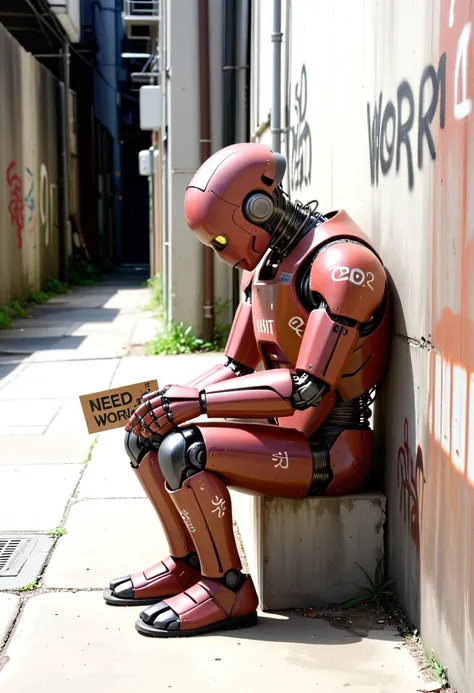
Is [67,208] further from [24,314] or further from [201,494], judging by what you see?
[201,494]

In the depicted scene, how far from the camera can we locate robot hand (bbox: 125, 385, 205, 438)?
3.12 metres

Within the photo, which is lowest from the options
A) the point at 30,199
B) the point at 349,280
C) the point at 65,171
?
the point at 349,280

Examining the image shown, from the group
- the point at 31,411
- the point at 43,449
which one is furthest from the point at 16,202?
the point at 43,449

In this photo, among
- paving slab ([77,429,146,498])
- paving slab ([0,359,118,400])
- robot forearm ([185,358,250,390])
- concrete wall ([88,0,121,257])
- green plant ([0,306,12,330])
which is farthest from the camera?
concrete wall ([88,0,121,257])

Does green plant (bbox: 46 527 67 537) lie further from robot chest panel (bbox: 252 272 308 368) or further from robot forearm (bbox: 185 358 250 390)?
robot chest panel (bbox: 252 272 308 368)

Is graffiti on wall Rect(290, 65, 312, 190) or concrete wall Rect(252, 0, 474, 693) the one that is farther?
graffiti on wall Rect(290, 65, 312, 190)

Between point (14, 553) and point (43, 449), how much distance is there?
6.41 ft

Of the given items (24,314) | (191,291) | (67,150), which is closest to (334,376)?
(191,291)

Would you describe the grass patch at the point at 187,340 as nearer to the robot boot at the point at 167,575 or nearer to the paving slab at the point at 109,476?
the paving slab at the point at 109,476

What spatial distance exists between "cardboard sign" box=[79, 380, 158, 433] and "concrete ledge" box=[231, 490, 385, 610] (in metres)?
0.63

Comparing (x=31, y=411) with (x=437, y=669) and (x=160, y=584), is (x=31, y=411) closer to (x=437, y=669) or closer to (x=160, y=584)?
(x=160, y=584)

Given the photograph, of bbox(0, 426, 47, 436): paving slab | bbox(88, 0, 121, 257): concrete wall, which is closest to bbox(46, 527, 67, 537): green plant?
bbox(0, 426, 47, 436): paving slab

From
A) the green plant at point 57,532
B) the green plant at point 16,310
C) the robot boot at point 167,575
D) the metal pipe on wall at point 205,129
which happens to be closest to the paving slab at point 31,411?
the green plant at point 57,532

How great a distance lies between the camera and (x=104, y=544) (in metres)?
4.18
